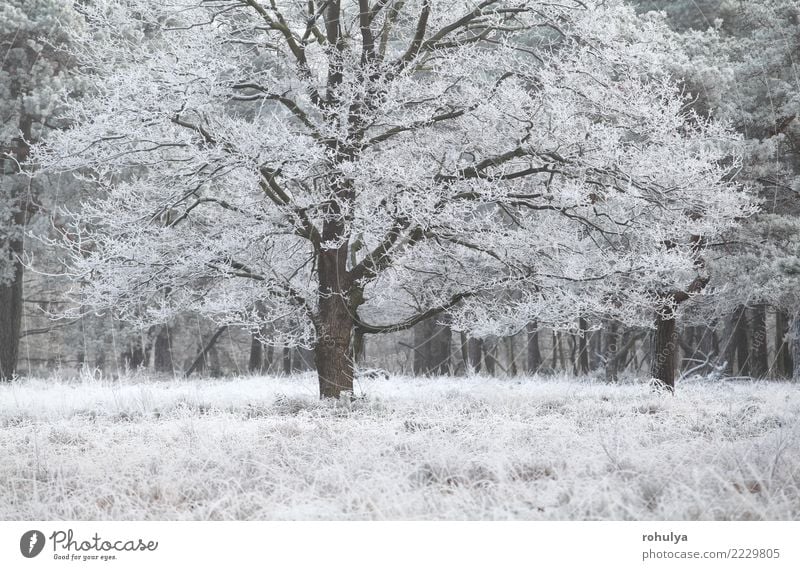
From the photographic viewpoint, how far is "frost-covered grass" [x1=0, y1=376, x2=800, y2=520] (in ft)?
11.6

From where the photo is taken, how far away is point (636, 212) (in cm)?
753

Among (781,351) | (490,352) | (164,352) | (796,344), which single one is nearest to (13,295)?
(164,352)

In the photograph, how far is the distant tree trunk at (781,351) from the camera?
12641 mm

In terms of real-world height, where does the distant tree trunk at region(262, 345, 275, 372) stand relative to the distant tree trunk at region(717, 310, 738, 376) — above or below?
below

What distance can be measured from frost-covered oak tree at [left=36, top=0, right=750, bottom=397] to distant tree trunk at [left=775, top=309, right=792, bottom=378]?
5548 millimetres

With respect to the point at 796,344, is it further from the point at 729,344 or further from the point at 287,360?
the point at 287,360

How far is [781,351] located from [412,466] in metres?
12.0

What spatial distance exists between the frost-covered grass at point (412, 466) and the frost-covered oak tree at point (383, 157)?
1530 mm

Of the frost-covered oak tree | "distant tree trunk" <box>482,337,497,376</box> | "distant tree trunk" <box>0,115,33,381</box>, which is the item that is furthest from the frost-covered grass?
"distant tree trunk" <box>482,337,497,376</box>

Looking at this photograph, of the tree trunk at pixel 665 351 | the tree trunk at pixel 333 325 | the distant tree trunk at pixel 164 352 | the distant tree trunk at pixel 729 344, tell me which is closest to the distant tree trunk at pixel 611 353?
the distant tree trunk at pixel 729 344

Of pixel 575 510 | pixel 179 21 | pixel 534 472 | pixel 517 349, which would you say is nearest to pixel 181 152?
pixel 179 21

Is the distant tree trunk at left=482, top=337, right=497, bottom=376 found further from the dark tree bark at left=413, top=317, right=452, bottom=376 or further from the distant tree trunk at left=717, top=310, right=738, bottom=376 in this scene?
the distant tree trunk at left=717, top=310, right=738, bottom=376
